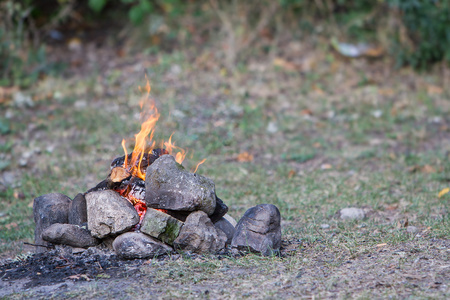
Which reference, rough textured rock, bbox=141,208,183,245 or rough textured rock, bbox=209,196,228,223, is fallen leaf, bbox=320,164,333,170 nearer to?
rough textured rock, bbox=209,196,228,223

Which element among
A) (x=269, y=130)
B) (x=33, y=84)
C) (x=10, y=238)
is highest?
(x=33, y=84)

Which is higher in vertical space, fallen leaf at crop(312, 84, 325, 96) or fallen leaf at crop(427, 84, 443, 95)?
fallen leaf at crop(312, 84, 325, 96)

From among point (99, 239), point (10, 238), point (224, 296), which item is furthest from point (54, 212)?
point (224, 296)

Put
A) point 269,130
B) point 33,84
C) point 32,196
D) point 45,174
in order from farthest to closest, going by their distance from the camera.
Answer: point 33,84 < point 269,130 < point 45,174 < point 32,196

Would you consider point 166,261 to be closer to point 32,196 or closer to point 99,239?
point 99,239

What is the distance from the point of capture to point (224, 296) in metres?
3.05

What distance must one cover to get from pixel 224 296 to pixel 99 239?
3.96 ft

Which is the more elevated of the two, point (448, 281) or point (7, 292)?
point (7, 292)

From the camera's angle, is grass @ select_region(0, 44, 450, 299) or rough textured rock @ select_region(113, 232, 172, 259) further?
rough textured rock @ select_region(113, 232, 172, 259)

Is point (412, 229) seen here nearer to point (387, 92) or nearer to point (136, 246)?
point (136, 246)

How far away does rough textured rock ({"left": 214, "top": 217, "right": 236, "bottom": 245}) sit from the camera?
13.0 ft

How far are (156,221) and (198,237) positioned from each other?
0.31 meters

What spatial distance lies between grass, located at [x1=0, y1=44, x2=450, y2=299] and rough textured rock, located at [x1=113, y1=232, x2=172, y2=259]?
0.14 m

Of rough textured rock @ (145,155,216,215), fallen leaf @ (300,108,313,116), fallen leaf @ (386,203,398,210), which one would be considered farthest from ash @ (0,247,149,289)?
fallen leaf @ (300,108,313,116)
